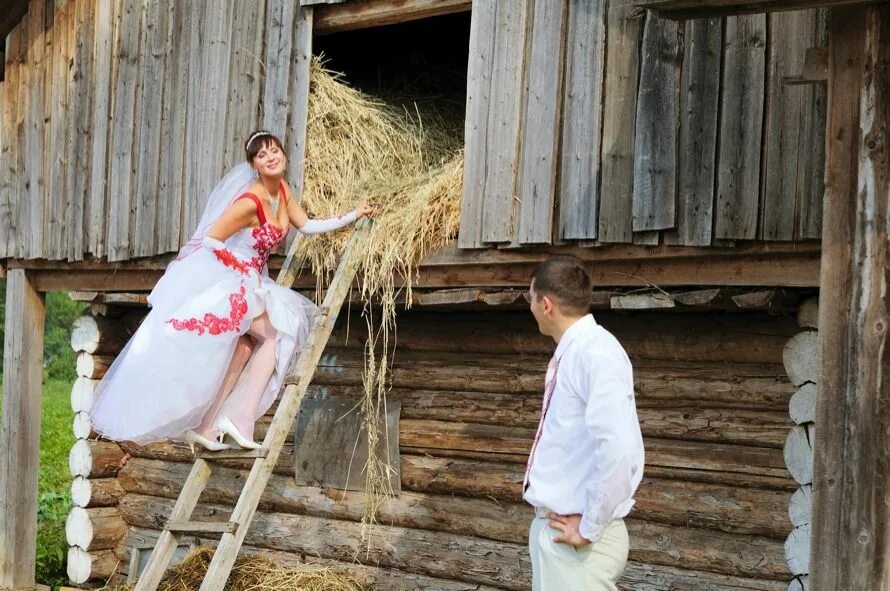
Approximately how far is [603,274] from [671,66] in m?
1.13

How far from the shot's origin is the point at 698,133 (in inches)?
239

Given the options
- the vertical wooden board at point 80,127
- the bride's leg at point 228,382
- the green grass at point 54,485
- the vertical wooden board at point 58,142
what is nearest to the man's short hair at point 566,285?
the bride's leg at point 228,382

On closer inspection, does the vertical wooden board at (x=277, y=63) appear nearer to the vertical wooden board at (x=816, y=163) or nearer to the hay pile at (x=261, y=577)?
the hay pile at (x=261, y=577)

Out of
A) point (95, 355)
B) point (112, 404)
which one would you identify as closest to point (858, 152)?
point (112, 404)

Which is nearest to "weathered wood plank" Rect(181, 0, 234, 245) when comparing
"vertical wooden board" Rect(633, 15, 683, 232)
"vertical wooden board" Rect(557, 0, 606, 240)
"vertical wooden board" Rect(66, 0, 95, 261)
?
"vertical wooden board" Rect(66, 0, 95, 261)

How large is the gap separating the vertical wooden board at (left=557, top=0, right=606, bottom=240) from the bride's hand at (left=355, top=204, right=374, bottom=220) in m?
1.15

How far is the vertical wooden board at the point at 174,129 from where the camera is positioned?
858cm

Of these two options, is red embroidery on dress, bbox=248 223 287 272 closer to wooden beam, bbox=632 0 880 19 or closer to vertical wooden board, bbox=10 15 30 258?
wooden beam, bbox=632 0 880 19

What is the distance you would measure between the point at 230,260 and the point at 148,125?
2.34 m

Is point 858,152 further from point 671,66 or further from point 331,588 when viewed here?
point 331,588

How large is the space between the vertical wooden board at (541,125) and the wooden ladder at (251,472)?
100 cm

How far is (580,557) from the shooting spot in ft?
14.2

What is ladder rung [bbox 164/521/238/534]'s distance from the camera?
6.23 metres

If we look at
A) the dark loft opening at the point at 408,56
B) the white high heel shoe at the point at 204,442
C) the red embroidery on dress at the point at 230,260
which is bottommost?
the white high heel shoe at the point at 204,442
